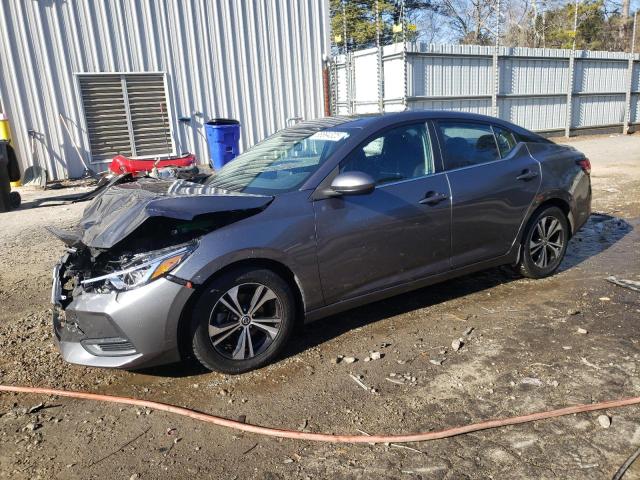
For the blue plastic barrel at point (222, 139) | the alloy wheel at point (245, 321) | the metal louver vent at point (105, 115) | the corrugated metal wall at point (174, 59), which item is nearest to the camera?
the alloy wheel at point (245, 321)

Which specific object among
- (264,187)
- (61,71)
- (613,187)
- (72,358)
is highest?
(61,71)

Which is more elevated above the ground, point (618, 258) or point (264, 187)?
point (264, 187)

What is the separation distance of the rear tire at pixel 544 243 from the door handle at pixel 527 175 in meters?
0.37

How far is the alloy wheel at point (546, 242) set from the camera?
484cm

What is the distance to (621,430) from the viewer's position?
274 centimetres

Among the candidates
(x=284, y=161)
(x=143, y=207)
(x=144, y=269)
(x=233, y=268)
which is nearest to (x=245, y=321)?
(x=233, y=268)

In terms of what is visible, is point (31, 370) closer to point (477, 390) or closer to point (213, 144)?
point (477, 390)

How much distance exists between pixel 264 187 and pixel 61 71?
10265 mm

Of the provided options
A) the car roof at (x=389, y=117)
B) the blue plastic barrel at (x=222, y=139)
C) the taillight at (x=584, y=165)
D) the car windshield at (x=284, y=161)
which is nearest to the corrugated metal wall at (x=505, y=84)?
the blue plastic barrel at (x=222, y=139)

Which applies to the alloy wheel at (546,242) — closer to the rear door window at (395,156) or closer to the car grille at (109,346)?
the rear door window at (395,156)

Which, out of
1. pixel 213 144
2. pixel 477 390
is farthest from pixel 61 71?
pixel 477 390

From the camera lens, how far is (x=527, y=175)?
15.1ft

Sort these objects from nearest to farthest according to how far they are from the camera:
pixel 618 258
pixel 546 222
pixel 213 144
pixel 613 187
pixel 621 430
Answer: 1. pixel 621 430
2. pixel 546 222
3. pixel 618 258
4. pixel 613 187
5. pixel 213 144

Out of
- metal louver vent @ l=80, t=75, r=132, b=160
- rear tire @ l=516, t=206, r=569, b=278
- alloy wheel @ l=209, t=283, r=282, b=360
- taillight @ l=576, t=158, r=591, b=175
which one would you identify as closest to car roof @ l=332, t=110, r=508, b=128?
rear tire @ l=516, t=206, r=569, b=278
